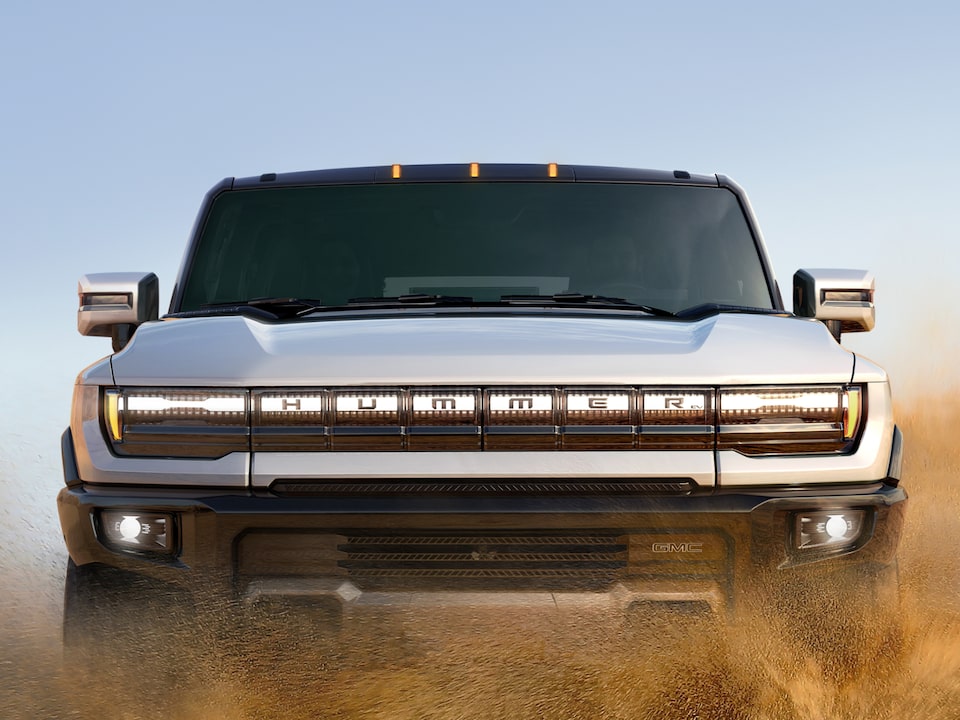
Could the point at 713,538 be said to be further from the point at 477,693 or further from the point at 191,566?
the point at 191,566

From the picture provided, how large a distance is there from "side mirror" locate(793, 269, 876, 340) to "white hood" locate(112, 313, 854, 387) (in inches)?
39.3

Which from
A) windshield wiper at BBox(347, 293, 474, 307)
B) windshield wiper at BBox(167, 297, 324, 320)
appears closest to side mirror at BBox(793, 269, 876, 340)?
windshield wiper at BBox(347, 293, 474, 307)

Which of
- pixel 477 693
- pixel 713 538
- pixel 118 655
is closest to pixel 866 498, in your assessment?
pixel 713 538

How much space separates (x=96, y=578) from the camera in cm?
337

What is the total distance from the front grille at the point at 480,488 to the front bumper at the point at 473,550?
0.02m

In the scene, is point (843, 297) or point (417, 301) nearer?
Answer: point (417, 301)

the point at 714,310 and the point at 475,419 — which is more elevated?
the point at 714,310

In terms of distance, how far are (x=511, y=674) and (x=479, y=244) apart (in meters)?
2.05

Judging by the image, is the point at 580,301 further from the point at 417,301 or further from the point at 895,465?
the point at 895,465

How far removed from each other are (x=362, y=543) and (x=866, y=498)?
1.48 m

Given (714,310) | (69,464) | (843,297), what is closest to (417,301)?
(714,310)

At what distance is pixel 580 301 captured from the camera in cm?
427

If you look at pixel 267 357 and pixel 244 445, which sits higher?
pixel 267 357

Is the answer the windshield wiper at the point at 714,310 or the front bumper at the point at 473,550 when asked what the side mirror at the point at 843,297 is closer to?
the windshield wiper at the point at 714,310
